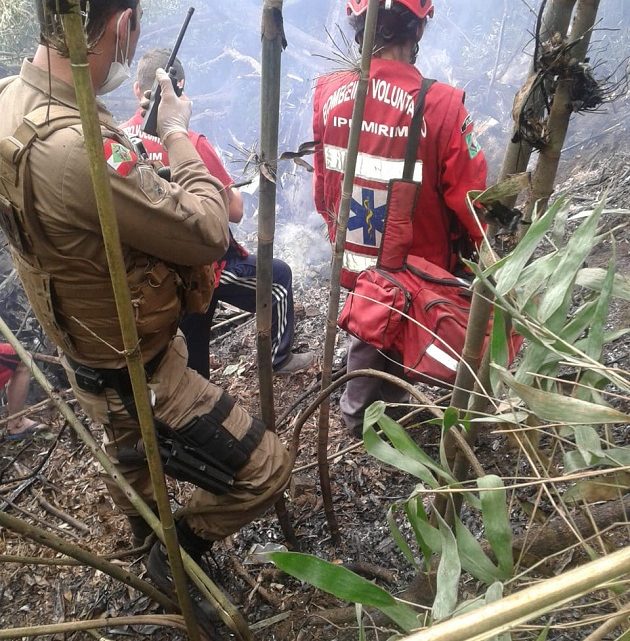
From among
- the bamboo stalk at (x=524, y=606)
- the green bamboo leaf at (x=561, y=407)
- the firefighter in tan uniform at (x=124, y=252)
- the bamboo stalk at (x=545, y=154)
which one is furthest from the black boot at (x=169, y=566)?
the bamboo stalk at (x=524, y=606)

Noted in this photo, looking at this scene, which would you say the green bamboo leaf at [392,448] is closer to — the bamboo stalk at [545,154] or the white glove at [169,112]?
the bamboo stalk at [545,154]

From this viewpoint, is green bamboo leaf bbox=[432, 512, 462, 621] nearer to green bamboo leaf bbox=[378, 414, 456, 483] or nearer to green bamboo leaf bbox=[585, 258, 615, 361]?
green bamboo leaf bbox=[378, 414, 456, 483]

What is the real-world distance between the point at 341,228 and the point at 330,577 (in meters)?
1.13

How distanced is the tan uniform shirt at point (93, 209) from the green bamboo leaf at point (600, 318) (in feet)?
3.96

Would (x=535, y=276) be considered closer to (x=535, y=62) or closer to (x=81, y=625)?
(x=535, y=62)

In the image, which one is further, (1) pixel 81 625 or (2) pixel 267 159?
(2) pixel 267 159

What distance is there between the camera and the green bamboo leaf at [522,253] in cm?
78

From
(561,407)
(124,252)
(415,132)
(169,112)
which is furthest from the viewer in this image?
(415,132)

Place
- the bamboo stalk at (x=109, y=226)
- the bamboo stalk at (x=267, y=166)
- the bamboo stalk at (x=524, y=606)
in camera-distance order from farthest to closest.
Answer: the bamboo stalk at (x=267, y=166)
the bamboo stalk at (x=109, y=226)
the bamboo stalk at (x=524, y=606)

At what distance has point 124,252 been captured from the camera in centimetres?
158

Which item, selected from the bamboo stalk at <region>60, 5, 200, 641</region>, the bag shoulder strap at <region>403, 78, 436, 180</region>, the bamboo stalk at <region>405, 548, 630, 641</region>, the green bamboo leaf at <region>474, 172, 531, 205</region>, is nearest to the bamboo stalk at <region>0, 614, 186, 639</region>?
the bamboo stalk at <region>60, 5, 200, 641</region>

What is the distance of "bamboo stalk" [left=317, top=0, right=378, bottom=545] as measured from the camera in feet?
4.53

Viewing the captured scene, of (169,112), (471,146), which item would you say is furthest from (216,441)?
(471,146)

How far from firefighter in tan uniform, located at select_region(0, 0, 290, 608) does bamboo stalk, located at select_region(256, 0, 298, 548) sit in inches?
7.6
